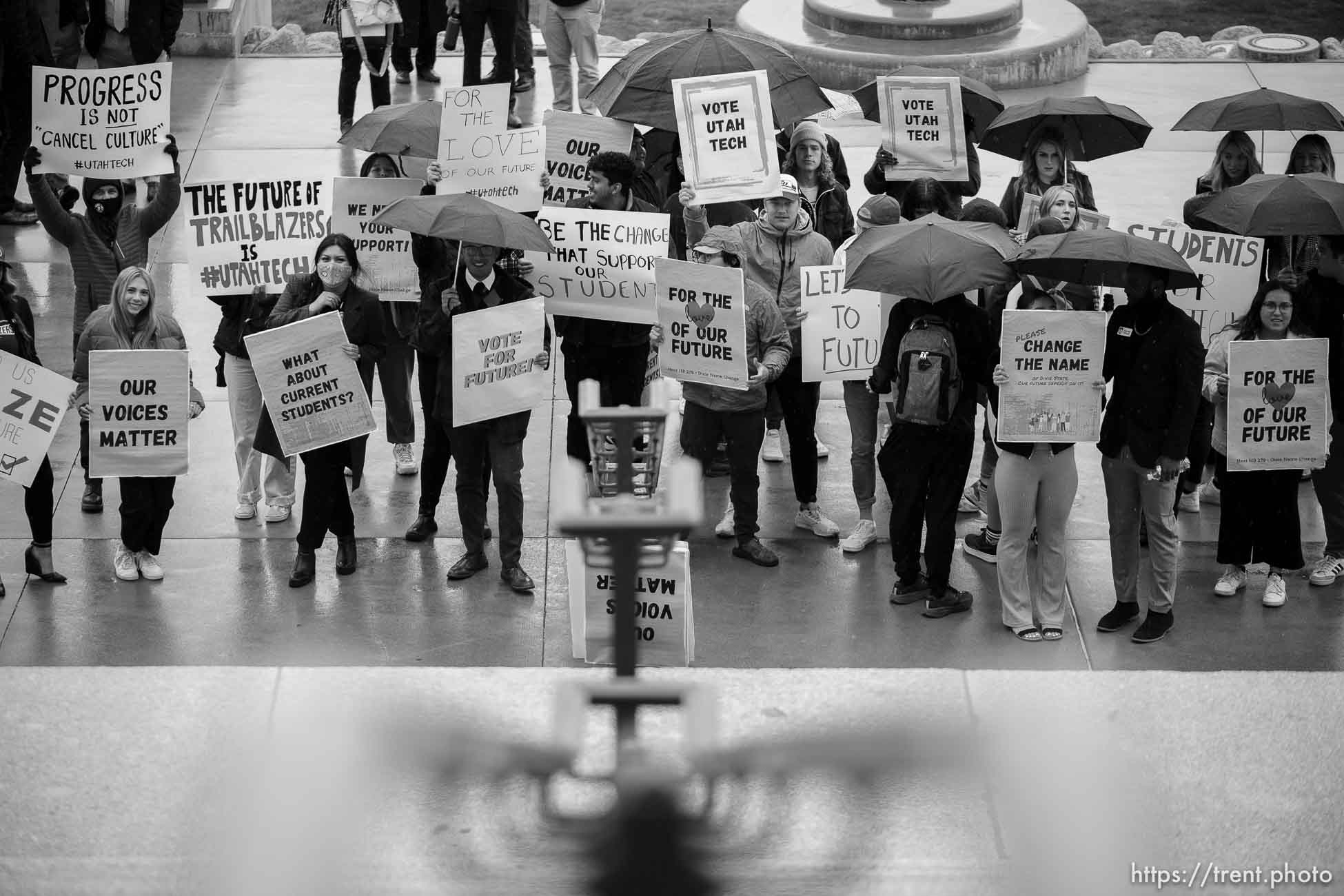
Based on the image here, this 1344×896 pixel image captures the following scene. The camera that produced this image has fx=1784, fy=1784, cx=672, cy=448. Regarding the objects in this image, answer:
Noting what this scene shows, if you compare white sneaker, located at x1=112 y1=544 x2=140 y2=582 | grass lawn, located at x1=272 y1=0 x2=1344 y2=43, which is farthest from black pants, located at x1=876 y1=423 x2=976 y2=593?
grass lawn, located at x1=272 y1=0 x2=1344 y2=43

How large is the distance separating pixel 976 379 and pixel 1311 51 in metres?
11.0

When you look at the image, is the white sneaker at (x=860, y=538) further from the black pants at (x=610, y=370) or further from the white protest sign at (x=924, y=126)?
the white protest sign at (x=924, y=126)

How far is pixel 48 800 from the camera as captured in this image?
202 inches

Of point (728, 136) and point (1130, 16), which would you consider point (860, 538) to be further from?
point (1130, 16)

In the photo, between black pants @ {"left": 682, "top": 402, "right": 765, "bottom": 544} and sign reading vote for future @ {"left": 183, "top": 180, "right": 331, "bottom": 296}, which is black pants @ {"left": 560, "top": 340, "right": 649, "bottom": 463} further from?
sign reading vote for future @ {"left": 183, "top": 180, "right": 331, "bottom": 296}

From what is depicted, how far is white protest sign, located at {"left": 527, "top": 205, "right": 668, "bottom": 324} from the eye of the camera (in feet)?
29.6

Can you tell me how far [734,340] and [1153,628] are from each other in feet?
7.85

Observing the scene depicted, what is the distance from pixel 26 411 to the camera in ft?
27.3

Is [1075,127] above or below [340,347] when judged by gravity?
above

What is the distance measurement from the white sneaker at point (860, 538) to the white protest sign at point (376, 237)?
2621 millimetres

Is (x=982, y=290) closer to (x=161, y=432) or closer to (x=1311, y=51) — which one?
(x=161, y=432)

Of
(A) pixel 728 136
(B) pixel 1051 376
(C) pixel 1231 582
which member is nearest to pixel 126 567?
(A) pixel 728 136

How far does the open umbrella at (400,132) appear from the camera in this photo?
9992mm

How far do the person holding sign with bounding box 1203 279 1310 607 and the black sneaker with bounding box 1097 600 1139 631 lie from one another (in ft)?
1.88
